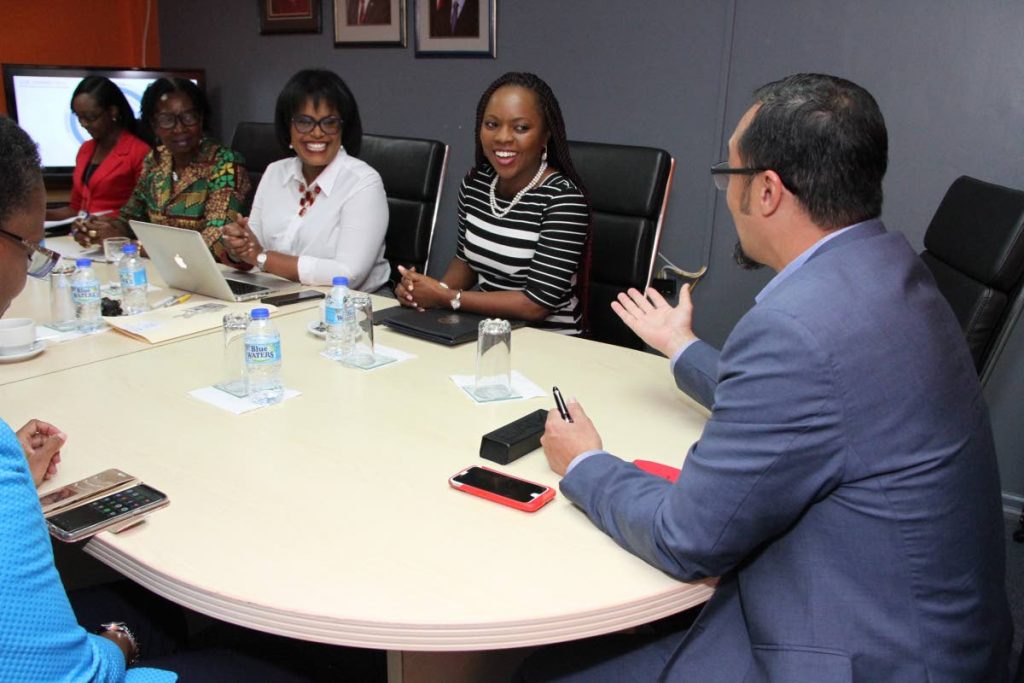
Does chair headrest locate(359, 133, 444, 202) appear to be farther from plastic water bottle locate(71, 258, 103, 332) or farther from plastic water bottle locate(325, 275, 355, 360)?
plastic water bottle locate(71, 258, 103, 332)

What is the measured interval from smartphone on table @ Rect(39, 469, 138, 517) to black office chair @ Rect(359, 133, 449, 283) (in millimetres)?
1678

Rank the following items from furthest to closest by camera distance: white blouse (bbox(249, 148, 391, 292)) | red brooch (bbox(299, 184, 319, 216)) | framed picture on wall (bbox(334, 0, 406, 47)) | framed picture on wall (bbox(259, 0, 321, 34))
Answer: framed picture on wall (bbox(259, 0, 321, 34)) < framed picture on wall (bbox(334, 0, 406, 47)) < red brooch (bbox(299, 184, 319, 216)) < white blouse (bbox(249, 148, 391, 292))

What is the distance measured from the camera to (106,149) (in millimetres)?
3457

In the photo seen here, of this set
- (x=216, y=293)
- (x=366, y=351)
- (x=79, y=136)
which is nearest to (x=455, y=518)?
(x=366, y=351)

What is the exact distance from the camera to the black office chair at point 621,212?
89.4 inches

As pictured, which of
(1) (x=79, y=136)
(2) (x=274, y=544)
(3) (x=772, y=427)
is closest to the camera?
(3) (x=772, y=427)

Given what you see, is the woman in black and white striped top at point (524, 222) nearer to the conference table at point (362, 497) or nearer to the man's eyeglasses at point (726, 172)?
the conference table at point (362, 497)

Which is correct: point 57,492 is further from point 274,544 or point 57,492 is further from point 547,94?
point 547,94

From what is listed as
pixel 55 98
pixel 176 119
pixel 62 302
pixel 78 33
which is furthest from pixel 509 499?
pixel 78 33

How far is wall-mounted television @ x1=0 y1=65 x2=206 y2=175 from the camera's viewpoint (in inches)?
139

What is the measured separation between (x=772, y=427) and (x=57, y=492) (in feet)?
3.27

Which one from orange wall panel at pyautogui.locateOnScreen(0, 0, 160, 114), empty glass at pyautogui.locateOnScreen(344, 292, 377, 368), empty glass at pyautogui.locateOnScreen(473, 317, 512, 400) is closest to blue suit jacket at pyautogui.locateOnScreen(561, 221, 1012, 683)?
empty glass at pyautogui.locateOnScreen(473, 317, 512, 400)

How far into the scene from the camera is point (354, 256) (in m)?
2.55

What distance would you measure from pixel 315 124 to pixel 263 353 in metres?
1.37
